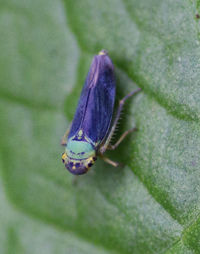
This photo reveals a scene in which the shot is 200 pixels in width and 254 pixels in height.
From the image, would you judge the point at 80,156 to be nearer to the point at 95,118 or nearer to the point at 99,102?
the point at 95,118

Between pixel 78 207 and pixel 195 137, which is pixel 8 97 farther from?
pixel 195 137

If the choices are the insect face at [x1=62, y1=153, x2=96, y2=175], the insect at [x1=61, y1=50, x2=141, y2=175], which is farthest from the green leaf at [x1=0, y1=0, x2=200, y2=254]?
the insect face at [x1=62, y1=153, x2=96, y2=175]

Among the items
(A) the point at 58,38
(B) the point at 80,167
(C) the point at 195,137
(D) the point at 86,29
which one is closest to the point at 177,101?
(C) the point at 195,137

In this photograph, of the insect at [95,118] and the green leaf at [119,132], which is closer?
the green leaf at [119,132]

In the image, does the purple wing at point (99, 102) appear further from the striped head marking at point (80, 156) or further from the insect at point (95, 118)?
the striped head marking at point (80, 156)

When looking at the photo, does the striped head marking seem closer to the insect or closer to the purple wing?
the insect

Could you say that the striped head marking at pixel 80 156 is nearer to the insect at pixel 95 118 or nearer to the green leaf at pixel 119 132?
the insect at pixel 95 118

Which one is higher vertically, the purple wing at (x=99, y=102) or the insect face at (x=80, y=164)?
the purple wing at (x=99, y=102)

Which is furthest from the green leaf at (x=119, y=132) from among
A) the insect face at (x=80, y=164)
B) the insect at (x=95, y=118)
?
the insect face at (x=80, y=164)
